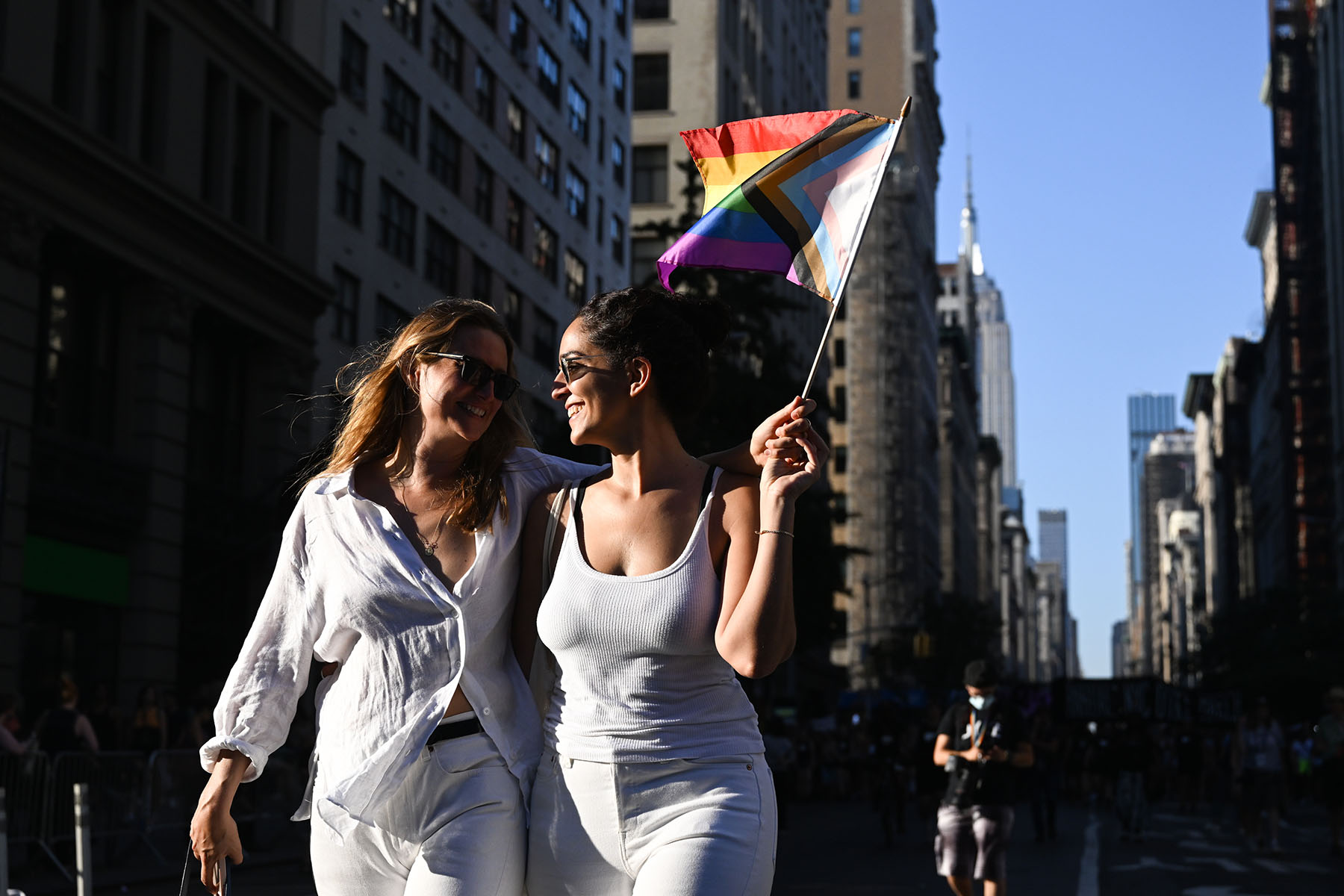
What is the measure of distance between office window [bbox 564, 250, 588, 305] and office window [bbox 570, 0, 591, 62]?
6.21m

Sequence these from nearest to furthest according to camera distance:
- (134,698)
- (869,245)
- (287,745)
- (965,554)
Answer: (287,745)
(134,698)
(869,245)
(965,554)

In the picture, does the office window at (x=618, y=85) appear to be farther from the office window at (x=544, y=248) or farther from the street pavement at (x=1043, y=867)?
the street pavement at (x=1043, y=867)

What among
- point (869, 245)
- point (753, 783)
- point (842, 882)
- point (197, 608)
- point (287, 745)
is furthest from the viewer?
point (869, 245)

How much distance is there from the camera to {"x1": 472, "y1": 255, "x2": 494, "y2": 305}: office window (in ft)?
140

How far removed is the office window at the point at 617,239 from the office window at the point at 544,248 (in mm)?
6612

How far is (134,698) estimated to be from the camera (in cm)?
2566

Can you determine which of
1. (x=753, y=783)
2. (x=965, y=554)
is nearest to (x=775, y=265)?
(x=753, y=783)

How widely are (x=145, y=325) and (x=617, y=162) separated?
32596mm

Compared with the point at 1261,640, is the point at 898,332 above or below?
above

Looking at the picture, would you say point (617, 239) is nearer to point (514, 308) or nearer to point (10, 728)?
point (514, 308)

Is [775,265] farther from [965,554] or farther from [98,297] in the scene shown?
[965,554]

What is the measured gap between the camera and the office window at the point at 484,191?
4325cm

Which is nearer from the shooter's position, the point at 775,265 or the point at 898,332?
the point at 775,265

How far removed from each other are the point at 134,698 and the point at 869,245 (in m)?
110
